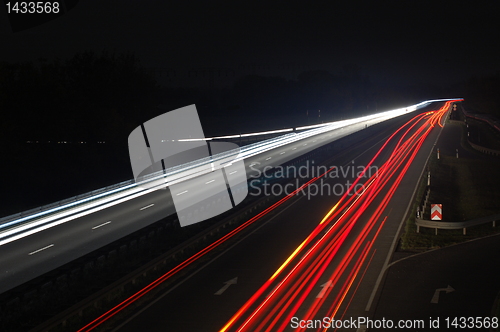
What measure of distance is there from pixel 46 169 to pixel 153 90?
26.1 meters

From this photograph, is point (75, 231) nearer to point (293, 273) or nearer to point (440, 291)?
point (293, 273)

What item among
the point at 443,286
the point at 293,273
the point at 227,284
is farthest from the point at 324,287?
the point at 443,286

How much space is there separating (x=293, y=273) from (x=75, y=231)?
951cm

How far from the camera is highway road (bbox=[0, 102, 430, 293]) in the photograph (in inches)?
646

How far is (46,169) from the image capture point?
132 ft

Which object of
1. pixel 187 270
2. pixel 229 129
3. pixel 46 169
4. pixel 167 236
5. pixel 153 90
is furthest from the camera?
pixel 229 129

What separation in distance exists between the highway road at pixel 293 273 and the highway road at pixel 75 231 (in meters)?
4.55

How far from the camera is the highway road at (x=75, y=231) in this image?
1640cm

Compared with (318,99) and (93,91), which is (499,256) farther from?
(318,99)

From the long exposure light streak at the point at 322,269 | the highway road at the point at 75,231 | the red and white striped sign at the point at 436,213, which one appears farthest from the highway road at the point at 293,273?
the highway road at the point at 75,231

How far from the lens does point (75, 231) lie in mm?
20672

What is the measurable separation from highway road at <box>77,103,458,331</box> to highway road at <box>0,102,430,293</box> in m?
4.55

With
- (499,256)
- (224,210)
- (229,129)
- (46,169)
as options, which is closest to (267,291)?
(499,256)

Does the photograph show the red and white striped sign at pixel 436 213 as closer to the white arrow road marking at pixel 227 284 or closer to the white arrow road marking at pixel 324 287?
the white arrow road marking at pixel 324 287
